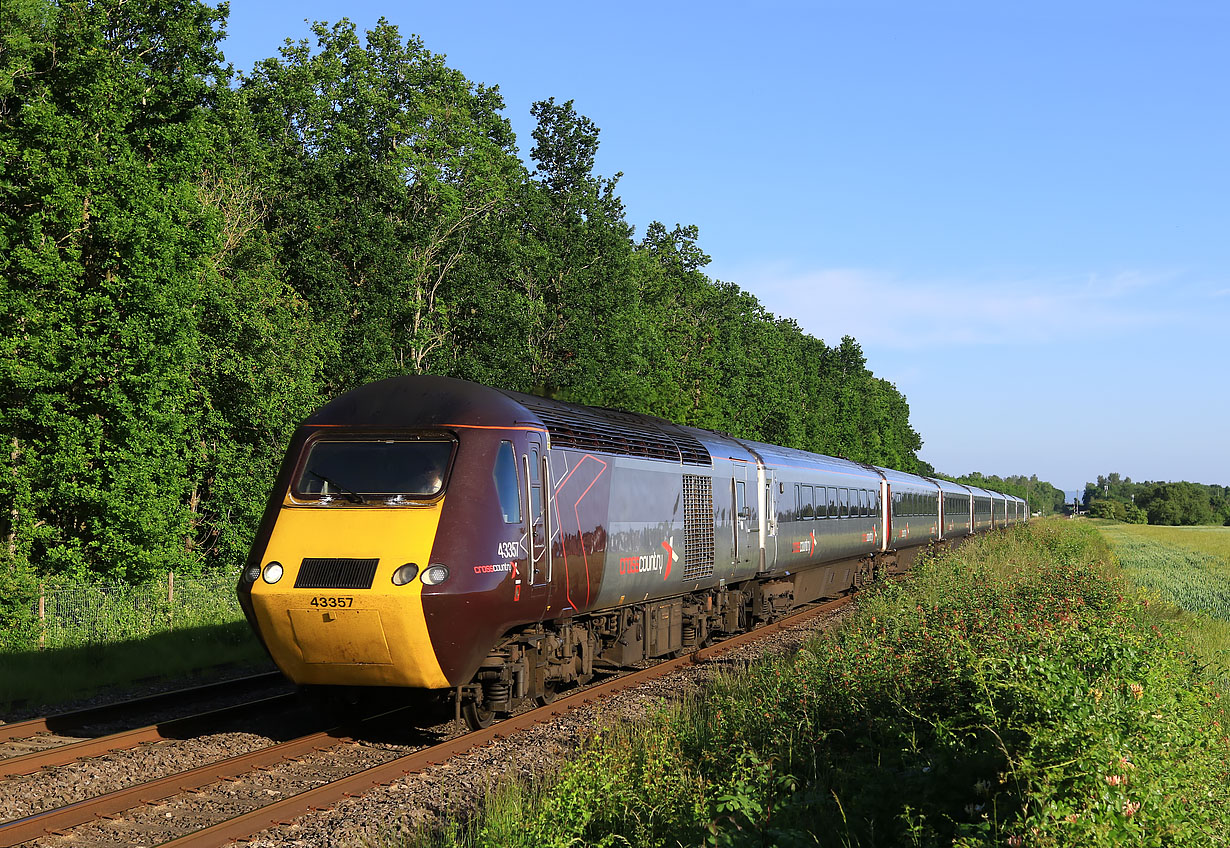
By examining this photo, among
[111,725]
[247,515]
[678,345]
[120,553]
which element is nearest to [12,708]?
[111,725]

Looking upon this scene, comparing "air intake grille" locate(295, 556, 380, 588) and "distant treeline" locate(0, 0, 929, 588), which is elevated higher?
"distant treeline" locate(0, 0, 929, 588)

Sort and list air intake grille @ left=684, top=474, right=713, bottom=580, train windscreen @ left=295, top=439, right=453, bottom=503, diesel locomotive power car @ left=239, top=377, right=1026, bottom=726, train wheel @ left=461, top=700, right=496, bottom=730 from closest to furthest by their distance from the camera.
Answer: diesel locomotive power car @ left=239, top=377, right=1026, bottom=726
train windscreen @ left=295, top=439, right=453, bottom=503
train wheel @ left=461, top=700, right=496, bottom=730
air intake grille @ left=684, top=474, right=713, bottom=580

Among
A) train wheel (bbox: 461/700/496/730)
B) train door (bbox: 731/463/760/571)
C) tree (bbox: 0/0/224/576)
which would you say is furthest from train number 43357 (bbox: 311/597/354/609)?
tree (bbox: 0/0/224/576)

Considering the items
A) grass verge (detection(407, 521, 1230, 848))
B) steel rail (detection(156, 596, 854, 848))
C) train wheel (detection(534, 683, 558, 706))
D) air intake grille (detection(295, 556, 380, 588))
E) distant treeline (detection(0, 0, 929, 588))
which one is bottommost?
steel rail (detection(156, 596, 854, 848))

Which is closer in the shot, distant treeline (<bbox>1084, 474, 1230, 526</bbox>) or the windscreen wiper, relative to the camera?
the windscreen wiper

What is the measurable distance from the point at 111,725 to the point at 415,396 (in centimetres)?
540

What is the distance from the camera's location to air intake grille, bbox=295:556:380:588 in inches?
376

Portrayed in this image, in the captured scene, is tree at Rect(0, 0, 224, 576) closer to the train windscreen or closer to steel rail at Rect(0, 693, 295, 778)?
steel rail at Rect(0, 693, 295, 778)

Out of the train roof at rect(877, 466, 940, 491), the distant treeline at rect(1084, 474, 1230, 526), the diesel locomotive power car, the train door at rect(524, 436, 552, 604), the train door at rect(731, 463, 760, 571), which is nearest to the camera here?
the diesel locomotive power car

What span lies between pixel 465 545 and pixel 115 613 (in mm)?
11192

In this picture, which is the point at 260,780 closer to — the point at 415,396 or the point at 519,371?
the point at 415,396

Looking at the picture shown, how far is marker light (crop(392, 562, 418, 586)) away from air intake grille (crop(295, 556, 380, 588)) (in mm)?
219

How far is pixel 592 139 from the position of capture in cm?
4819

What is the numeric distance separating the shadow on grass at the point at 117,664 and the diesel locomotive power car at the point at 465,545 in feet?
18.3
